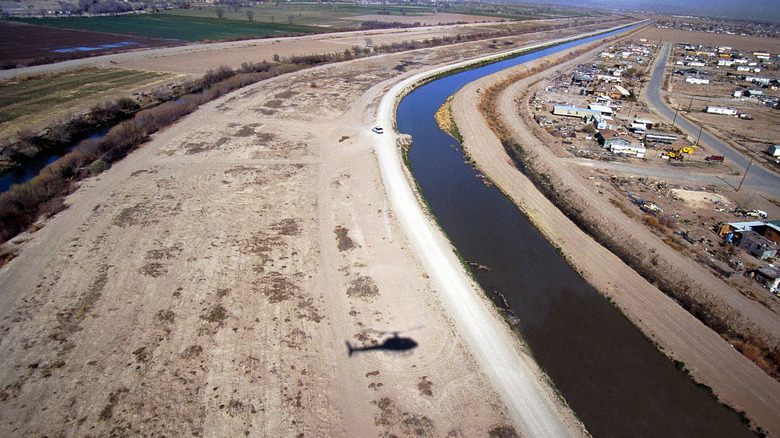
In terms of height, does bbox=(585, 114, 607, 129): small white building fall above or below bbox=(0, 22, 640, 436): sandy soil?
above

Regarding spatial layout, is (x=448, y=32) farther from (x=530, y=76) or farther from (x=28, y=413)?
(x=28, y=413)

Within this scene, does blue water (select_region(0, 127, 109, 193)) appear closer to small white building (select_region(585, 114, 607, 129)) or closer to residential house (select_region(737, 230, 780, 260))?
residential house (select_region(737, 230, 780, 260))

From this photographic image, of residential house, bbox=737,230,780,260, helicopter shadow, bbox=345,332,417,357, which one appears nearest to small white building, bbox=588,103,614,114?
residential house, bbox=737,230,780,260

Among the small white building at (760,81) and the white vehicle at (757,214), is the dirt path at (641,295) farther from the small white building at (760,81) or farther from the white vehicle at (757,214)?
the small white building at (760,81)

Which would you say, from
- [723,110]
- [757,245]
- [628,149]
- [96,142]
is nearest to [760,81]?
[723,110]

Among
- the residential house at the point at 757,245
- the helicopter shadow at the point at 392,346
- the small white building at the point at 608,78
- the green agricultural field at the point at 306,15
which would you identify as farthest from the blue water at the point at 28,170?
the green agricultural field at the point at 306,15
